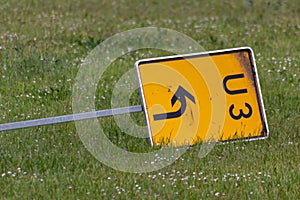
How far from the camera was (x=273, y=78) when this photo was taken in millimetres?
9617

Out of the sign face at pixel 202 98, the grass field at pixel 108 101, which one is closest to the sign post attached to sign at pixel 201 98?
the sign face at pixel 202 98

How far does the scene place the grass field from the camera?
19.7 ft

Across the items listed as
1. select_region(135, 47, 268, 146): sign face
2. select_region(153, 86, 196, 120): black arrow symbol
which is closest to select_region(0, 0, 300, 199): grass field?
select_region(135, 47, 268, 146): sign face

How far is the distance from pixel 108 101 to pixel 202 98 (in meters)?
1.62

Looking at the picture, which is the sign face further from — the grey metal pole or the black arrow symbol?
the grey metal pole

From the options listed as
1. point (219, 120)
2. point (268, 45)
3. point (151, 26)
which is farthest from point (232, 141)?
point (151, 26)

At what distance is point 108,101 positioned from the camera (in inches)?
333

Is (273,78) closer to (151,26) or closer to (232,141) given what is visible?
(232,141)

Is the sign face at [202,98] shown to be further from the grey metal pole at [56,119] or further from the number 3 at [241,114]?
the grey metal pole at [56,119]

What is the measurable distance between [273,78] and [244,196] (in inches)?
155

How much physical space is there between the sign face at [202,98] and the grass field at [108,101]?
164 millimetres

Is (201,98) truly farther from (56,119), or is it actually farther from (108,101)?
(108,101)

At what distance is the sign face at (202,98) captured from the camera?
6.95 m

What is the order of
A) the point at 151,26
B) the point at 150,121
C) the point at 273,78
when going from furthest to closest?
the point at 151,26 → the point at 273,78 → the point at 150,121
